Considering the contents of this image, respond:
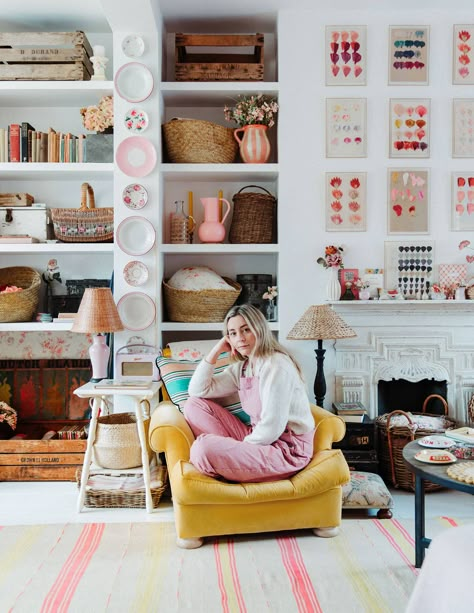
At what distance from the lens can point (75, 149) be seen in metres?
3.83

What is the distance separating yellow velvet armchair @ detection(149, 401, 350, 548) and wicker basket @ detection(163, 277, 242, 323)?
109 centimetres

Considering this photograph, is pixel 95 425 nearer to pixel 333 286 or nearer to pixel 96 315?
pixel 96 315

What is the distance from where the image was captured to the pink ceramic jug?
12.7ft

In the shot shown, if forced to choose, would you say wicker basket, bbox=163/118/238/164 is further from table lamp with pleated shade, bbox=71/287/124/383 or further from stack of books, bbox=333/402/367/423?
stack of books, bbox=333/402/367/423

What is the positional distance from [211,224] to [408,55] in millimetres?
1666

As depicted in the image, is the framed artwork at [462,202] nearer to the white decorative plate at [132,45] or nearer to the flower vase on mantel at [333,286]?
the flower vase on mantel at [333,286]

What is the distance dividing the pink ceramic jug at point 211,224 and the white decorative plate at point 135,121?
22.8 inches

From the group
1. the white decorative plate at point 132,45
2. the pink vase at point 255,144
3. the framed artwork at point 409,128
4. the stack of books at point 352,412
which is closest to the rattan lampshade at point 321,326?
the stack of books at point 352,412

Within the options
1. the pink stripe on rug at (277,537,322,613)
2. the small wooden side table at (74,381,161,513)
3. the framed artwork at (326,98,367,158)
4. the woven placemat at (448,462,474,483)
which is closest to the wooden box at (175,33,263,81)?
the framed artwork at (326,98,367,158)

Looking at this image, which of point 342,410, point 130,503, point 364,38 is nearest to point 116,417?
point 130,503

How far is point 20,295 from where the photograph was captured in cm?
371

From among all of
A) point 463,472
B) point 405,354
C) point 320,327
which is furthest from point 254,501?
point 405,354

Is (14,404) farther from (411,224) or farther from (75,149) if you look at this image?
(411,224)

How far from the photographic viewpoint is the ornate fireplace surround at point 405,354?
12.7ft
